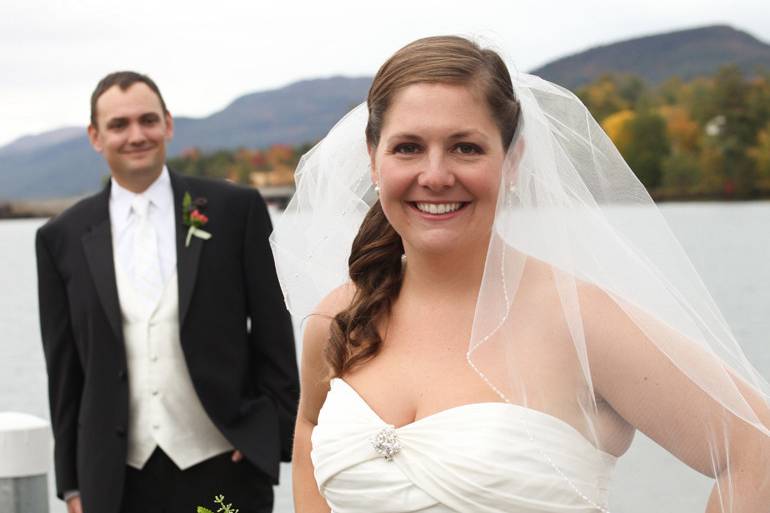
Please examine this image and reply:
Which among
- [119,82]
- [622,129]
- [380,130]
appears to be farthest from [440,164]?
[622,129]

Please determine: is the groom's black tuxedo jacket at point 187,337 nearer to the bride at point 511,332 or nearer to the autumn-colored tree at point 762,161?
the bride at point 511,332

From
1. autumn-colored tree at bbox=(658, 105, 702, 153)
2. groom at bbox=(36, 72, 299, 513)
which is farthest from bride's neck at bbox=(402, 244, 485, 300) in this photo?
autumn-colored tree at bbox=(658, 105, 702, 153)

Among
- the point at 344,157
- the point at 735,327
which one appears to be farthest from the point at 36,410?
the point at 344,157

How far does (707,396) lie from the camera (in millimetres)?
2564

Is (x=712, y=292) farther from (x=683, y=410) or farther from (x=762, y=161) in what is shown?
(x=762, y=161)

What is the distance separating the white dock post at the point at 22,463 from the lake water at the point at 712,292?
10.0 ft

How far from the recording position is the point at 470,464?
8.57 feet

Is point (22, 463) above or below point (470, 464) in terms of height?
below

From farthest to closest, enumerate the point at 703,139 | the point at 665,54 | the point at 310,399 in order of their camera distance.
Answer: the point at 665,54 < the point at 703,139 < the point at 310,399

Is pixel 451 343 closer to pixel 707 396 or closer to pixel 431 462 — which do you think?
pixel 431 462

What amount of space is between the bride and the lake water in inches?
4.4

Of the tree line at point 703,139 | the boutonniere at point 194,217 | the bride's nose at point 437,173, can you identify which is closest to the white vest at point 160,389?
the boutonniere at point 194,217

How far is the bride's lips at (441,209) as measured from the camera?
2.73 m

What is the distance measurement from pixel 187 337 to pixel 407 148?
2333 mm
